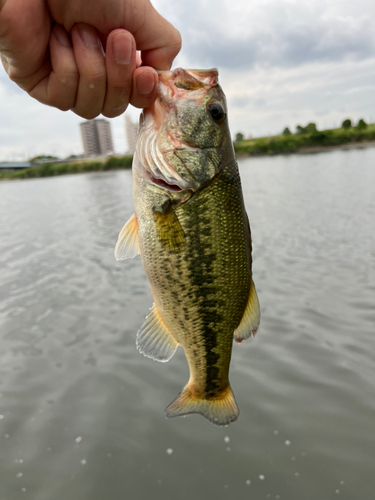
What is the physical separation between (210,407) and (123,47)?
8.03ft

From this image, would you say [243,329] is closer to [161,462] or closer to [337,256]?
[161,462]

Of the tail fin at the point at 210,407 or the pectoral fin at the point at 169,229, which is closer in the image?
the pectoral fin at the point at 169,229

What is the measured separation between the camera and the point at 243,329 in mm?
Answer: 2439

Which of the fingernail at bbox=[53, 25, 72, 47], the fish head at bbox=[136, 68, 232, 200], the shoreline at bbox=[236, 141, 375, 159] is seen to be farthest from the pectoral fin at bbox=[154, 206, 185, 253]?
the shoreline at bbox=[236, 141, 375, 159]

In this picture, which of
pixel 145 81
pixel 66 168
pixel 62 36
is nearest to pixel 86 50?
pixel 62 36

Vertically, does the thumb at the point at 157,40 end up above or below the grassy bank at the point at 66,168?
above

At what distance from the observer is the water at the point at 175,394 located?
12.6ft

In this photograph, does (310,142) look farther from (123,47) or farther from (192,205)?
(123,47)

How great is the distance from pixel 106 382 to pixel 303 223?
11013 mm

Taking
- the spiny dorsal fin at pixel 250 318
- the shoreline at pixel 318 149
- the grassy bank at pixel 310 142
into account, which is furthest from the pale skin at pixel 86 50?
the grassy bank at pixel 310 142

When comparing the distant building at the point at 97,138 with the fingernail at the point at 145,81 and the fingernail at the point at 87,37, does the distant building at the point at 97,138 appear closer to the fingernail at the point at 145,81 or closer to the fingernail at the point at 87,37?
the fingernail at the point at 87,37

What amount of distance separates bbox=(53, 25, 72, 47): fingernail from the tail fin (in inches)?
97.1

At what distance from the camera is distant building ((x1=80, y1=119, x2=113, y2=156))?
510 ft

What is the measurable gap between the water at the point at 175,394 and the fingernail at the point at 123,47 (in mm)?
4074
